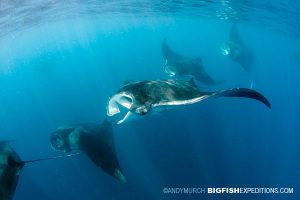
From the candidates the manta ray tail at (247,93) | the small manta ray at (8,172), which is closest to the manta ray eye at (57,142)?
the small manta ray at (8,172)

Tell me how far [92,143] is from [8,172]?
270cm

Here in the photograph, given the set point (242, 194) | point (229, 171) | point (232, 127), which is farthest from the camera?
point (232, 127)

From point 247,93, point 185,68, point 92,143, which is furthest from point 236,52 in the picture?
point 247,93

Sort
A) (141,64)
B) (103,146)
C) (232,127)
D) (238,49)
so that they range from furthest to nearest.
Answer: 1. (141,64)
2. (238,49)
3. (232,127)
4. (103,146)

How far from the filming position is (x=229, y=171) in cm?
1323

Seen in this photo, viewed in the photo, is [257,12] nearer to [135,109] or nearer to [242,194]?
[242,194]

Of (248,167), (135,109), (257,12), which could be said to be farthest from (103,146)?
(257,12)

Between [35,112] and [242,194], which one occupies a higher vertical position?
[242,194]

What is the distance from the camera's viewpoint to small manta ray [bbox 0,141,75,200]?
4457mm

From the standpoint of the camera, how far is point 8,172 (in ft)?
15.5

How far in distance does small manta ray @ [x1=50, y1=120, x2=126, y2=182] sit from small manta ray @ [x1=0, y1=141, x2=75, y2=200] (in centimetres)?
185

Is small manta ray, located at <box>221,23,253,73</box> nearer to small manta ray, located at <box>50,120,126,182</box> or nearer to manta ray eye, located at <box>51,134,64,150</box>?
small manta ray, located at <box>50,120,126,182</box>

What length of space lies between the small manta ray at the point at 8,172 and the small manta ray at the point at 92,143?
6.08 ft

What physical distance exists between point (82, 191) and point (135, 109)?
10.2m
